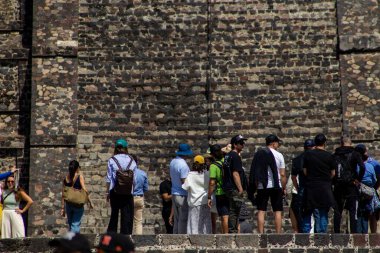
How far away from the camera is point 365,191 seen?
640 inches

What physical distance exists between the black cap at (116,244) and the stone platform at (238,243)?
15.8 ft

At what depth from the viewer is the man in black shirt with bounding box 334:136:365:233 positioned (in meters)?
16.1

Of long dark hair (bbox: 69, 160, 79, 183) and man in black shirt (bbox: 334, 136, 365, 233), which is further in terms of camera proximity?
long dark hair (bbox: 69, 160, 79, 183)

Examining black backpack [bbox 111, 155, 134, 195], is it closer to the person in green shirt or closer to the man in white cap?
the man in white cap

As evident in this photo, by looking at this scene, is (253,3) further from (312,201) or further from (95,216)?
(312,201)

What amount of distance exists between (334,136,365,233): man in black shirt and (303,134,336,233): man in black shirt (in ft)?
1.49

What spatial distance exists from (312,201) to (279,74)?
7971 mm

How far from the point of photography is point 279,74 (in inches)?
912

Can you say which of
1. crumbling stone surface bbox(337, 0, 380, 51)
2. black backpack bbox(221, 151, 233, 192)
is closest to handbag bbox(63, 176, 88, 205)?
black backpack bbox(221, 151, 233, 192)

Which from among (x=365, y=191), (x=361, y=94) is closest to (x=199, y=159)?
(x=365, y=191)

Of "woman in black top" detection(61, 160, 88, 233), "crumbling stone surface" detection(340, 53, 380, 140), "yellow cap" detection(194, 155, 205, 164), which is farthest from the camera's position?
"crumbling stone surface" detection(340, 53, 380, 140)

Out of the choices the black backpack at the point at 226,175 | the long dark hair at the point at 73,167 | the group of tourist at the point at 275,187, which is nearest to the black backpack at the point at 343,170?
the group of tourist at the point at 275,187

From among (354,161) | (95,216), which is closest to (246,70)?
(95,216)

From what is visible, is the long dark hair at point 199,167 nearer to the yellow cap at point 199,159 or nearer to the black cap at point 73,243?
the yellow cap at point 199,159
